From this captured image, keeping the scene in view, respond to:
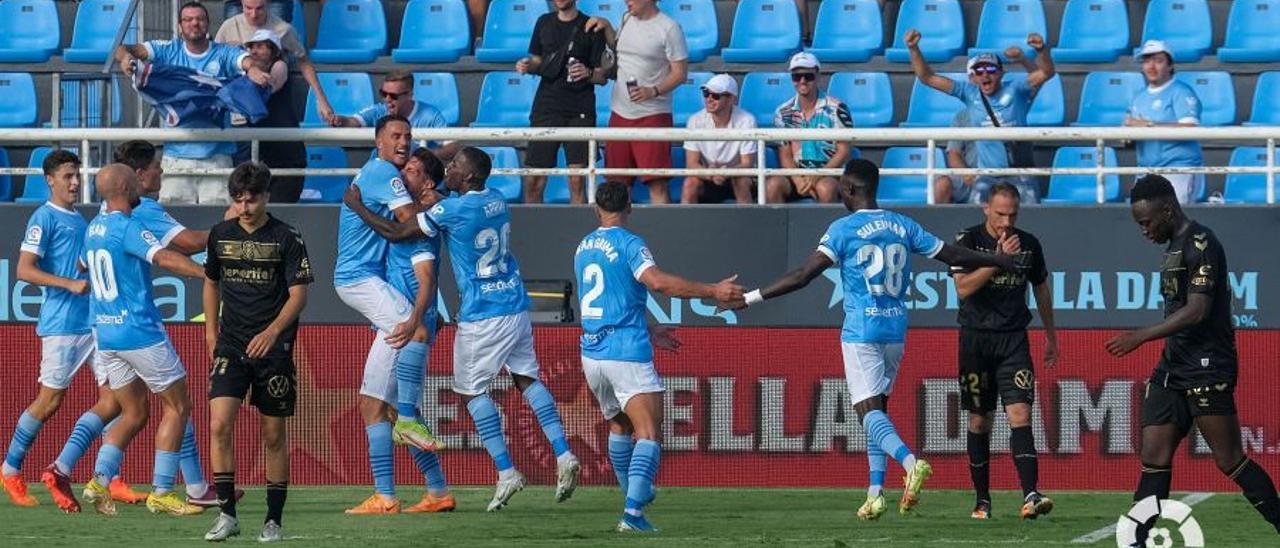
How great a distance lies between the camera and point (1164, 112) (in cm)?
1653

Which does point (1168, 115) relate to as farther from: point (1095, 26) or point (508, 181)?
point (508, 181)

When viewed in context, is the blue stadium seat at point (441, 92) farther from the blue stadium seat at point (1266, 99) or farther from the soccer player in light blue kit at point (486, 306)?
the blue stadium seat at point (1266, 99)

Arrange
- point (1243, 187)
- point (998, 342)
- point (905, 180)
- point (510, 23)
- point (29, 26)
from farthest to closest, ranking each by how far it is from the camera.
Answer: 1. point (29, 26)
2. point (510, 23)
3. point (905, 180)
4. point (1243, 187)
5. point (998, 342)

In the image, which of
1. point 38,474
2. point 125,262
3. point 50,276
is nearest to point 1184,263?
point 125,262

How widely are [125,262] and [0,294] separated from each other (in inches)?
148

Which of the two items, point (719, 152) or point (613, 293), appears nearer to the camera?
point (613, 293)

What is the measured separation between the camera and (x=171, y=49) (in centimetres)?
1648

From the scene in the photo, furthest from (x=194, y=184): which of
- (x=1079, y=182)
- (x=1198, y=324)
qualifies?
(x=1198, y=324)

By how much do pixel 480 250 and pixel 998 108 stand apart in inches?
208

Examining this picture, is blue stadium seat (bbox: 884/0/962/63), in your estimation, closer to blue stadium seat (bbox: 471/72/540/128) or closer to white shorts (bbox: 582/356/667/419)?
blue stadium seat (bbox: 471/72/540/128)

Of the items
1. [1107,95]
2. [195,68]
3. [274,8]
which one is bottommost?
[1107,95]

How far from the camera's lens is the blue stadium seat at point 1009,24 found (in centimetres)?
1898

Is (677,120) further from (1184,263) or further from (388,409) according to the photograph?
(1184,263)

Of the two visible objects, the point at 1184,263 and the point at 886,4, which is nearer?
the point at 1184,263
